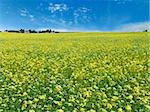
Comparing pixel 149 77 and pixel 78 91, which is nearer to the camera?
pixel 78 91

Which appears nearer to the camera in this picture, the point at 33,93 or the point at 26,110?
the point at 26,110

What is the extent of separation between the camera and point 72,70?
590 inches

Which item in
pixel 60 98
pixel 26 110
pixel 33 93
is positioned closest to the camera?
pixel 26 110

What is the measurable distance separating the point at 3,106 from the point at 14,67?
22.0 feet

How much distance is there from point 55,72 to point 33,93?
2921 millimetres

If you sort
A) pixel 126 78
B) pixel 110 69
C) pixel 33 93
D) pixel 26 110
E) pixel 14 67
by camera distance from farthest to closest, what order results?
pixel 14 67 → pixel 110 69 → pixel 126 78 → pixel 33 93 → pixel 26 110

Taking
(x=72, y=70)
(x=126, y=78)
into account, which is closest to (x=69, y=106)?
(x=126, y=78)

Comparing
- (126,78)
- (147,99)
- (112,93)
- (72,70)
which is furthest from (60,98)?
(72,70)

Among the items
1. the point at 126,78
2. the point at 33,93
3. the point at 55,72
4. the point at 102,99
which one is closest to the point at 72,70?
the point at 55,72

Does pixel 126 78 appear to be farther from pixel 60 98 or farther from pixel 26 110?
pixel 26 110

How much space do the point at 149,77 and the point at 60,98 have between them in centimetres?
388

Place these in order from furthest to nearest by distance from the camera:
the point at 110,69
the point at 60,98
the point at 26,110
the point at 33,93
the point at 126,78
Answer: the point at 110,69
the point at 126,78
the point at 33,93
the point at 60,98
the point at 26,110

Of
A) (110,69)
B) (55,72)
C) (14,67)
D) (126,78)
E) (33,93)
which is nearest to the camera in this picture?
(33,93)

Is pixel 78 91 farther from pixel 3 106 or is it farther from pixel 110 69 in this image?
pixel 110 69
